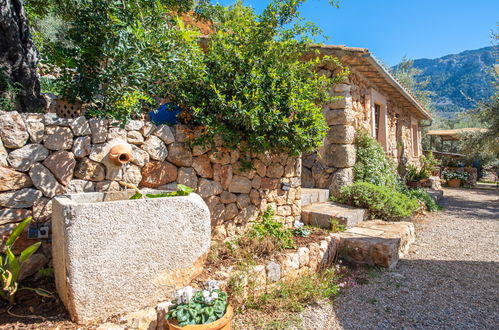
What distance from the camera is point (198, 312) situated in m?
2.11

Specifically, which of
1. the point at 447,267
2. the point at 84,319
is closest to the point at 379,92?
the point at 447,267

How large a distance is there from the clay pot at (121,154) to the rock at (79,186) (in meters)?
0.30

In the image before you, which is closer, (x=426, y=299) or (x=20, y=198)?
(x=20, y=198)

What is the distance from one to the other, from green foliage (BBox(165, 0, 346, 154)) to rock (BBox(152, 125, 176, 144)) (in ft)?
1.08

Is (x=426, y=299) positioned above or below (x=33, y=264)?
below

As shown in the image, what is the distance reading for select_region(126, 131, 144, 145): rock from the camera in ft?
9.63

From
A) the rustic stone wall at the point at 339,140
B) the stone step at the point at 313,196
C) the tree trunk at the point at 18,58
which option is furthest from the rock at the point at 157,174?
the rustic stone wall at the point at 339,140

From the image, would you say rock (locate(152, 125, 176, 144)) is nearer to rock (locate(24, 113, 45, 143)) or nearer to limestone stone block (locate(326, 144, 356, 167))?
rock (locate(24, 113, 45, 143))

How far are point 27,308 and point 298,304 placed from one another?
231 centimetres

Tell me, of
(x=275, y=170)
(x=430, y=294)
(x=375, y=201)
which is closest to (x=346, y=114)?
(x=375, y=201)

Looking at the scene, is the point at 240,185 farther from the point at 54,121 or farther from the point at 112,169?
the point at 54,121

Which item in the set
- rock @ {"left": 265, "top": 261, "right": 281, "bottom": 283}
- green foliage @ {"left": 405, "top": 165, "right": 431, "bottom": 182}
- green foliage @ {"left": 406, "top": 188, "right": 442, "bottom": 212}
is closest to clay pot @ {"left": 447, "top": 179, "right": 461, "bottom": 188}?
green foliage @ {"left": 405, "top": 165, "right": 431, "bottom": 182}

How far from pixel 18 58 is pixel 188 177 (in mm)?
2368

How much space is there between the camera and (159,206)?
2314 mm
